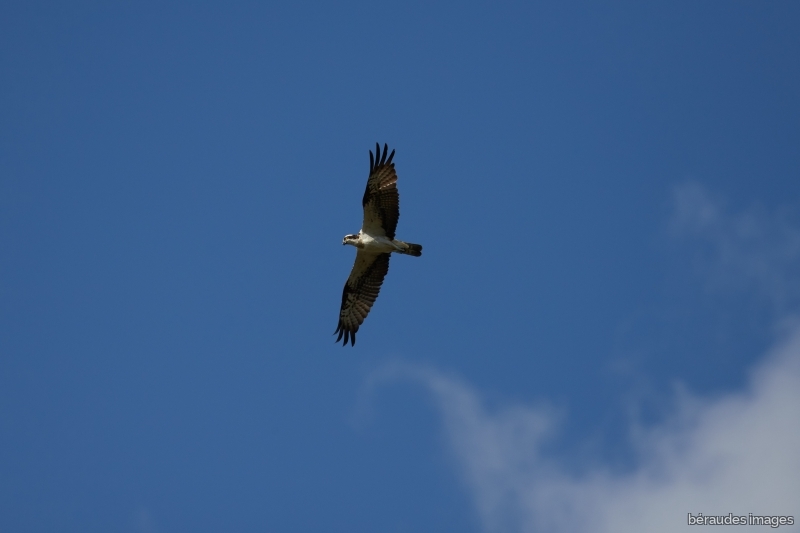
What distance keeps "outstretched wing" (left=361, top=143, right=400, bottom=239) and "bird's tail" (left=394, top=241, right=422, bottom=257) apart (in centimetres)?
60

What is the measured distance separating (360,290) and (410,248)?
2009 mm

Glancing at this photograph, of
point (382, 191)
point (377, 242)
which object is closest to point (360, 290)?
point (377, 242)

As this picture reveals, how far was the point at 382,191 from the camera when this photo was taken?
655 inches

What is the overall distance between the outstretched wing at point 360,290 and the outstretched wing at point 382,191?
1200 millimetres

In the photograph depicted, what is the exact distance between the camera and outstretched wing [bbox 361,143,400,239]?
16578 mm

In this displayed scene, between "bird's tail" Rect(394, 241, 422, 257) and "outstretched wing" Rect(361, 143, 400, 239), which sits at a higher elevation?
"outstretched wing" Rect(361, 143, 400, 239)

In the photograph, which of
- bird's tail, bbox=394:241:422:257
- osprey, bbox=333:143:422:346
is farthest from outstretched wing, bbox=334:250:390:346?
bird's tail, bbox=394:241:422:257

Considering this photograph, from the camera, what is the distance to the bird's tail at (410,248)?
1691 cm

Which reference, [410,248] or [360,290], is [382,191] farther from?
[360,290]

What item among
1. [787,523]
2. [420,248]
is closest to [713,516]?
[787,523]

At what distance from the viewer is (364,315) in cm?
1831

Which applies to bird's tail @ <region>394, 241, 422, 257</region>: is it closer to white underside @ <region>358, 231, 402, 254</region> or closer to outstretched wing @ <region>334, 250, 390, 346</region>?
white underside @ <region>358, 231, 402, 254</region>

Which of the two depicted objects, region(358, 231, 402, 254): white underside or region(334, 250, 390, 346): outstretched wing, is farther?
region(334, 250, 390, 346): outstretched wing

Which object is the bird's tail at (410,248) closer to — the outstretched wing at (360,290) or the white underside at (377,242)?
the white underside at (377,242)
